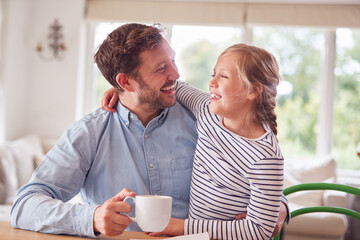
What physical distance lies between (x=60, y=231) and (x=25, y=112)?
14.8 feet

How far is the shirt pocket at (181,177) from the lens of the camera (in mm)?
1433

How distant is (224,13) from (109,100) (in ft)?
12.9

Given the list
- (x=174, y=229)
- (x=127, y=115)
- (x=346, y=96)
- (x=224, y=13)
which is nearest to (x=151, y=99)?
(x=127, y=115)

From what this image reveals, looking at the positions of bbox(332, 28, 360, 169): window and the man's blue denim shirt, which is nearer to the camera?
the man's blue denim shirt

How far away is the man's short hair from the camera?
1.49 meters

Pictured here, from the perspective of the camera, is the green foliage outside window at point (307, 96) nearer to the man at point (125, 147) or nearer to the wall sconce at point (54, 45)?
the wall sconce at point (54, 45)

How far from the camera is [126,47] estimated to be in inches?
58.7

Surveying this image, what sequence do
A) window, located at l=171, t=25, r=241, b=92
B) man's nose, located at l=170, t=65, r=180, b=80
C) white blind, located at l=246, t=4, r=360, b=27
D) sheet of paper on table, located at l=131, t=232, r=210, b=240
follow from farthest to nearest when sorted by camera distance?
1. window, located at l=171, t=25, r=241, b=92
2. white blind, located at l=246, t=4, r=360, b=27
3. man's nose, located at l=170, t=65, r=180, b=80
4. sheet of paper on table, located at l=131, t=232, r=210, b=240

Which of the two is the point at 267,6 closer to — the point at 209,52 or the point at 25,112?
the point at 209,52

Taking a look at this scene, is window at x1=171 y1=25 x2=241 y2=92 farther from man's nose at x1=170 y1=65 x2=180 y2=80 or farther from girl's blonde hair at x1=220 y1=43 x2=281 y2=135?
girl's blonde hair at x1=220 y1=43 x2=281 y2=135

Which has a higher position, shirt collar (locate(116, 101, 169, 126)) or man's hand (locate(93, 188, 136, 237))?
shirt collar (locate(116, 101, 169, 126))

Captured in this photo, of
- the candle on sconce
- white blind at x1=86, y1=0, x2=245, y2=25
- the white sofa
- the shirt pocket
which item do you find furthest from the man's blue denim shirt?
the candle on sconce

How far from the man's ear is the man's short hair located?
0.6 inches

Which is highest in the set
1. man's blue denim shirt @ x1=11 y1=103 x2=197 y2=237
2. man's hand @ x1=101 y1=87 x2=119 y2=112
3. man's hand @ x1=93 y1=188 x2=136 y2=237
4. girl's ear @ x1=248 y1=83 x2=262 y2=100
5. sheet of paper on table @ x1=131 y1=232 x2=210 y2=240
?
girl's ear @ x1=248 y1=83 x2=262 y2=100
